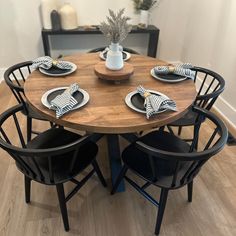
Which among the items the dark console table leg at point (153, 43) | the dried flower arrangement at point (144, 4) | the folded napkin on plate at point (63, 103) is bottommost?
the dark console table leg at point (153, 43)

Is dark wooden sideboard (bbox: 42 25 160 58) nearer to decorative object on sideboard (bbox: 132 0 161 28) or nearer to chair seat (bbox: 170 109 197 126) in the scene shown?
decorative object on sideboard (bbox: 132 0 161 28)

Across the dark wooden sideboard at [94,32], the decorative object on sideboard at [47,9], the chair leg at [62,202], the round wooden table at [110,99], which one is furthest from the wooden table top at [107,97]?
the decorative object on sideboard at [47,9]

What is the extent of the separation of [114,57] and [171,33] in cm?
229

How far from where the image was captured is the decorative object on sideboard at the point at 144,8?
308 cm

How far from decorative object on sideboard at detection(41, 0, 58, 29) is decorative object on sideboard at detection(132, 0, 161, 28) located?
105 centimetres

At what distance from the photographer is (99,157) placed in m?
2.12

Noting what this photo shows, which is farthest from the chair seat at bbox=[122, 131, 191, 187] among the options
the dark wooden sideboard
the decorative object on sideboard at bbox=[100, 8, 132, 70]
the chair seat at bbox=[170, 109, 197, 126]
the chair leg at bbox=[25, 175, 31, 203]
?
the dark wooden sideboard

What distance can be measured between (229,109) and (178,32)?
1.54m

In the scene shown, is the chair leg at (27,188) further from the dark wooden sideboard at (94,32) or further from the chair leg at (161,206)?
the dark wooden sideboard at (94,32)

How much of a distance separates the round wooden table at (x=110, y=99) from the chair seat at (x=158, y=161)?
0.82ft

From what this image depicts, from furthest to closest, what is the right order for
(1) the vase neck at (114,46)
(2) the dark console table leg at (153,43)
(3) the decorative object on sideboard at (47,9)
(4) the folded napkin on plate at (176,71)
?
1. (2) the dark console table leg at (153,43)
2. (3) the decorative object on sideboard at (47,9)
3. (4) the folded napkin on plate at (176,71)
4. (1) the vase neck at (114,46)

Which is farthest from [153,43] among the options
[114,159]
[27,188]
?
[27,188]

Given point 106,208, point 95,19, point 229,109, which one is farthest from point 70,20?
point 106,208

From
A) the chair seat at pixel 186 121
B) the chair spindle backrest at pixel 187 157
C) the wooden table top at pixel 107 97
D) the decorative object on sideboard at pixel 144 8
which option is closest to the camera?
the chair spindle backrest at pixel 187 157
